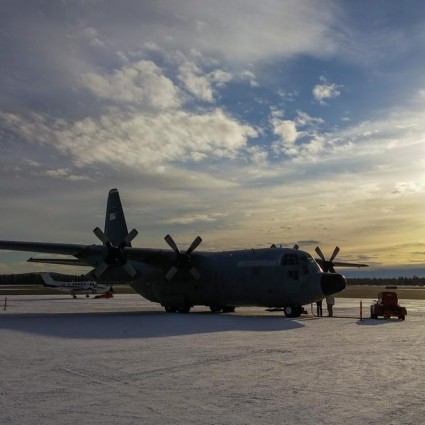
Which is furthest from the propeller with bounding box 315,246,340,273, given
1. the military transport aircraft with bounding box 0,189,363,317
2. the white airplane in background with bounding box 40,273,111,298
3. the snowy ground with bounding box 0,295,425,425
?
the white airplane in background with bounding box 40,273,111,298

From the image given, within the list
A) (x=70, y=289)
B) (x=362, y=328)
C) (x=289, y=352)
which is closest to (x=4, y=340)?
(x=289, y=352)

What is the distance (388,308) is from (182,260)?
12.0m

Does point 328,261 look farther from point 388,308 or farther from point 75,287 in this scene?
point 75,287

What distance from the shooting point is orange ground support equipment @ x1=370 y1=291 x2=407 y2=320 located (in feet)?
84.3

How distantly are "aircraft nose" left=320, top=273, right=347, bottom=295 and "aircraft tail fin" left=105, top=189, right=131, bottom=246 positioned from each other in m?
16.3

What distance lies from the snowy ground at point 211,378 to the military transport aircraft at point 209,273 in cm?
883

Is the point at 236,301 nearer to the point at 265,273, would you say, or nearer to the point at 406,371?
the point at 265,273

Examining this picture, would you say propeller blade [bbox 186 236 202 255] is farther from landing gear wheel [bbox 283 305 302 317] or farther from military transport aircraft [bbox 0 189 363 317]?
landing gear wheel [bbox 283 305 302 317]

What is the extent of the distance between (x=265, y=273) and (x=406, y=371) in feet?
56.7

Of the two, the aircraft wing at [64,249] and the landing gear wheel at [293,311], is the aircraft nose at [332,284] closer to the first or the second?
the landing gear wheel at [293,311]

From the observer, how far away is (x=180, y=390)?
8930 mm

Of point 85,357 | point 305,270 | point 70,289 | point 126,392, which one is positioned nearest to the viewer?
point 126,392

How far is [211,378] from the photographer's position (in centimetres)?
1000

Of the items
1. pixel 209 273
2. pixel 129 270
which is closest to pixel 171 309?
pixel 209 273
